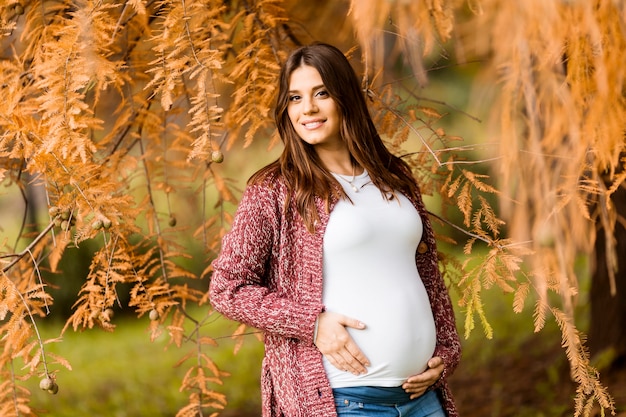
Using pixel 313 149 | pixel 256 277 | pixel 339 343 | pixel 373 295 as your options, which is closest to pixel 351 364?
pixel 339 343

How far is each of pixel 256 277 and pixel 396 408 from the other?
0.47 m

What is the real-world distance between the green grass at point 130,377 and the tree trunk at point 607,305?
2083mm

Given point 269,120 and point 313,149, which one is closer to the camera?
point 313,149

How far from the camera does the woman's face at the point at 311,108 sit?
1.99 meters

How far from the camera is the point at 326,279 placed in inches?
74.1

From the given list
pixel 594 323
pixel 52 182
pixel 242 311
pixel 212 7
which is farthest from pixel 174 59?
pixel 594 323

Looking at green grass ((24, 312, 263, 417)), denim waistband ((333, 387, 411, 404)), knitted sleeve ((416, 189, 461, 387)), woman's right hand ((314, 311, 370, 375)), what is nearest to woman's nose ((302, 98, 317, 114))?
knitted sleeve ((416, 189, 461, 387))

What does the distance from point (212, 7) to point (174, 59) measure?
31cm

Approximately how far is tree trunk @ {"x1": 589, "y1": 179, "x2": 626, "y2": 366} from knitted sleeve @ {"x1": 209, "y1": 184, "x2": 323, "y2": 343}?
2.83m

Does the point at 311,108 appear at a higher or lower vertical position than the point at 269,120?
higher

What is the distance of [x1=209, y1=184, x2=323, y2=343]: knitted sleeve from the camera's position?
183 cm

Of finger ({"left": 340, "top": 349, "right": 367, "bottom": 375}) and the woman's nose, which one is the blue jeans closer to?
finger ({"left": 340, "top": 349, "right": 367, "bottom": 375})

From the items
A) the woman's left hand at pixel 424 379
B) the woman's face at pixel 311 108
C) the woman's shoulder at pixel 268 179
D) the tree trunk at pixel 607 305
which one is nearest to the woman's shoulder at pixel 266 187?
the woman's shoulder at pixel 268 179

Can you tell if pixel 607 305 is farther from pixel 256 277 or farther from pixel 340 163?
pixel 256 277
